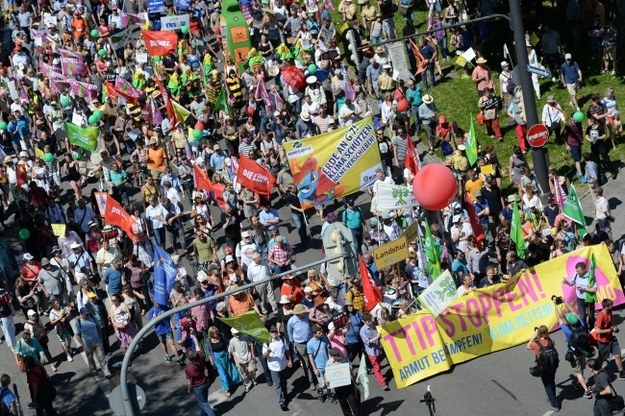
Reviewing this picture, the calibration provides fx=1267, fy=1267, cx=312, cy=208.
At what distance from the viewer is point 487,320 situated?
21.2 metres

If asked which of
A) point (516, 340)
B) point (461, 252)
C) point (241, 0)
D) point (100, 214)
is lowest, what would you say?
point (516, 340)

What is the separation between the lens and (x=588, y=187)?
86.8 feet

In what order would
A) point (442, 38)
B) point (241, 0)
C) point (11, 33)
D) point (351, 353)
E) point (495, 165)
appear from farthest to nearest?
point (11, 33) → point (241, 0) → point (442, 38) → point (495, 165) → point (351, 353)

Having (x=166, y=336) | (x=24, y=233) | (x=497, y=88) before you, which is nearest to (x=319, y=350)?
(x=166, y=336)

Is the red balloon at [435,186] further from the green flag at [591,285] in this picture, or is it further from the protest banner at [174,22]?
the protest banner at [174,22]

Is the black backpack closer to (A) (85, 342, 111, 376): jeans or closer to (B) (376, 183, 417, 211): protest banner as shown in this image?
(B) (376, 183, 417, 211): protest banner

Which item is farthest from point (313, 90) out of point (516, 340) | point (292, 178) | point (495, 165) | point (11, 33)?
point (11, 33)

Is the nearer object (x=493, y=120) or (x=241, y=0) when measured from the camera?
(x=493, y=120)

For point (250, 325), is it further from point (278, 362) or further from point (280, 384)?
point (280, 384)

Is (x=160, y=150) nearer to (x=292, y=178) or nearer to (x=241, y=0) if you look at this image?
(x=292, y=178)

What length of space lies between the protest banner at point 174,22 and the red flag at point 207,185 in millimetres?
10146

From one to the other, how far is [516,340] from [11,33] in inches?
1255

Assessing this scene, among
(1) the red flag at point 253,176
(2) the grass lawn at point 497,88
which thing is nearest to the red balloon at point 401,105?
(2) the grass lawn at point 497,88

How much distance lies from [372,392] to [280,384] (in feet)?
4.99
